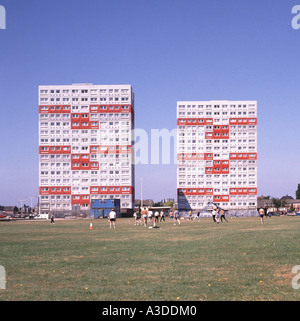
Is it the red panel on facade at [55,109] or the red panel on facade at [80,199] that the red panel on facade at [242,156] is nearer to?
the red panel on facade at [80,199]

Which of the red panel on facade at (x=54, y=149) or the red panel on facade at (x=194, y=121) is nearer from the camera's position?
the red panel on facade at (x=54, y=149)

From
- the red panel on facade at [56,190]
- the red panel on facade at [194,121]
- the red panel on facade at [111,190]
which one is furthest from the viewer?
the red panel on facade at [194,121]

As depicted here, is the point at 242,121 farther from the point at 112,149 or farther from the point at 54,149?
the point at 54,149

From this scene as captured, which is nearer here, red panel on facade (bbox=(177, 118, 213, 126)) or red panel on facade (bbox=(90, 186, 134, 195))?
red panel on facade (bbox=(90, 186, 134, 195))

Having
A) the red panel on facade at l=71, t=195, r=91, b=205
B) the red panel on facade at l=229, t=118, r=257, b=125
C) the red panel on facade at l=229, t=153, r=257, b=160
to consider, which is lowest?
the red panel on facade at l=71, t=195, r=91, b=205

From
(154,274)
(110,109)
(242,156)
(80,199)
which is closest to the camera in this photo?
(154,274)

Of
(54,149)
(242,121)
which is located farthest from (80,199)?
(242,121)

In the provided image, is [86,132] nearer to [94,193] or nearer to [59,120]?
[59,120]

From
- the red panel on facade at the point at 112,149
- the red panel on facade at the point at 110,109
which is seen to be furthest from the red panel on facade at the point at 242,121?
the red panel on facade at the point at 112,149

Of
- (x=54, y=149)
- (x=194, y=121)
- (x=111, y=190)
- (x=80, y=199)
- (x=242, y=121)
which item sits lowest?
(x=80, y=199)

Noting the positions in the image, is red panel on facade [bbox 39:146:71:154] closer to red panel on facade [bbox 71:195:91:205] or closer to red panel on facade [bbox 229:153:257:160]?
red panel on facade [bbox 71:195:91:205]

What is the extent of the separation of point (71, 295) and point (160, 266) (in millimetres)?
5027

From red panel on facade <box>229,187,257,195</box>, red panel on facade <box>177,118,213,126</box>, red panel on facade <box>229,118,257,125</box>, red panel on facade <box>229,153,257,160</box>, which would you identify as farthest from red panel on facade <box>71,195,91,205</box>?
red panel on facade <box>229,118,257,125</box>
